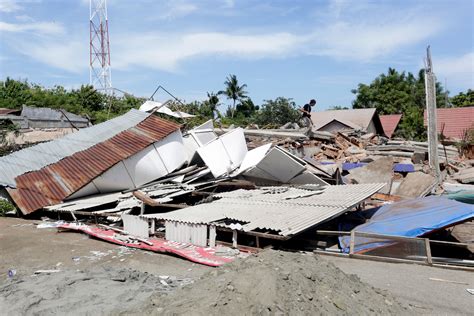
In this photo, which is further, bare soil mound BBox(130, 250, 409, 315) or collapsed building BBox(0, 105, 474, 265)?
collapsed building BBox(0, 105, 474, 265)

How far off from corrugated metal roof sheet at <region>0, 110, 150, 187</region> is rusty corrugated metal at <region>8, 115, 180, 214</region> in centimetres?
36

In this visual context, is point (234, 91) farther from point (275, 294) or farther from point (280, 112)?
point (275, 294)

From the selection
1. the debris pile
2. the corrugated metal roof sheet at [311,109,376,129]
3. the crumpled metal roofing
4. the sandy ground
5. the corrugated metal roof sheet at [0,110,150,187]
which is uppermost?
the corrugated metal roof sheet at [311,109,376,129]

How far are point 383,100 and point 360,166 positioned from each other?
1098 inches

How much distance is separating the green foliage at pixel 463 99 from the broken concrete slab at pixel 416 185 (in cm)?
3266

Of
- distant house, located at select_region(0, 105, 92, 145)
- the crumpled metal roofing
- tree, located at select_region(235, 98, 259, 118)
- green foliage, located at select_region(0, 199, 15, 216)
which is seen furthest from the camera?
tree, located at select_region(235, 98, 259, 118)

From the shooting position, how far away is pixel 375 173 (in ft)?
47.5

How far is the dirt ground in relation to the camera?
14.3 ft

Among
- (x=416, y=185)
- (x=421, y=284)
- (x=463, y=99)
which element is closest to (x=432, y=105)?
(x=416, y=185)

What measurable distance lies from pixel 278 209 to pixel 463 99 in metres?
40.9

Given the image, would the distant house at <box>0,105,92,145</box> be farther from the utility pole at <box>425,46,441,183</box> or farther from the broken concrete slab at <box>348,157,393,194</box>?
the utility pole at <box>425,46,441,183</box>

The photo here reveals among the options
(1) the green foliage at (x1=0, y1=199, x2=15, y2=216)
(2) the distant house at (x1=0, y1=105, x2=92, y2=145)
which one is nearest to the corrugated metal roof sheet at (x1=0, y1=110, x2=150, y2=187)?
(1) the green foliage at (x1=0, y1=199, x2=15, y2=216)

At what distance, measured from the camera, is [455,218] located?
7.54m

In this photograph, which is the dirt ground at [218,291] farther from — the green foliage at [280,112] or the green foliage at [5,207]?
the green foliage at [280,112]
